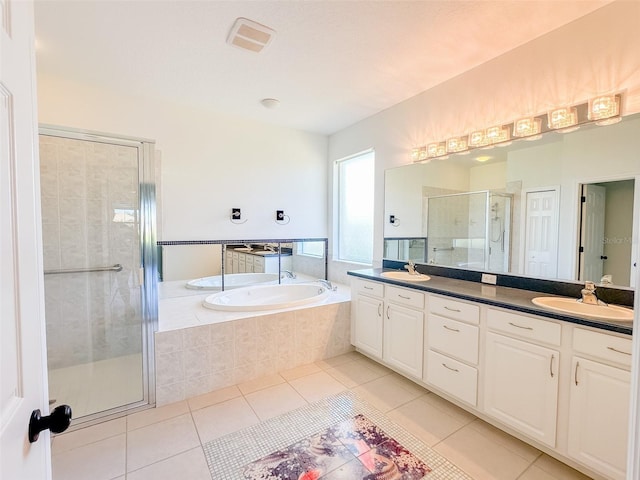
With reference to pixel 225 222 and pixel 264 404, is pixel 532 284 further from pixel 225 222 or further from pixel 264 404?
pixel 225 222

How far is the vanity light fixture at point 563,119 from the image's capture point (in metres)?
1.91

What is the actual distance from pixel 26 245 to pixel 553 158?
2717 millimetres

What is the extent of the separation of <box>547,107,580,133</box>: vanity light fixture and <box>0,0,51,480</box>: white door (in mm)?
2589

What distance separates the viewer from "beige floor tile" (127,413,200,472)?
5.64 ft

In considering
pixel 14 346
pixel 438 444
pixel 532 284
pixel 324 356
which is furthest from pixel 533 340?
pixel 14 346

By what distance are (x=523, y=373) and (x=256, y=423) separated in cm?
173

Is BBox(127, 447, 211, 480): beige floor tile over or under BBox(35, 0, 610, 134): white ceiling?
under

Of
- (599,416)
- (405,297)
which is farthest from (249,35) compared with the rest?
(599,416)

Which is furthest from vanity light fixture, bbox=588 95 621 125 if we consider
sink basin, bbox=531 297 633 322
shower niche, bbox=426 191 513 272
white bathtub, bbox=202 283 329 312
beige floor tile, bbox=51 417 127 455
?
A: beige floor tile, bbox=51 417 127 455

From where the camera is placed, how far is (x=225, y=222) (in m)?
3.40

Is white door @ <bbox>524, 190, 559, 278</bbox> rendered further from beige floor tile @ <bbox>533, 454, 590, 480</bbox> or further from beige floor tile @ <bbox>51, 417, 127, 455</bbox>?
beige floor tile @ <bbox>51, 417, 127, 455</bbox>

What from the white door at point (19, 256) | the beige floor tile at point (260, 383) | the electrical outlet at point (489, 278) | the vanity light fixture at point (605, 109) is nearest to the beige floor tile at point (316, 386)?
the beige floor tile at point (260, 383)

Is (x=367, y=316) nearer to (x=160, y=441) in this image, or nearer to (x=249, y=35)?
(x=160, y=441)

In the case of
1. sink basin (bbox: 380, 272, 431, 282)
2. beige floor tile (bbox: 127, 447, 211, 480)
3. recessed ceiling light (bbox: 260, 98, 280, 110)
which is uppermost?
recessed ceiling light (bbox: 260, 98, 280, 110)
